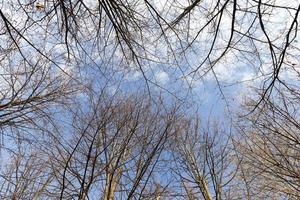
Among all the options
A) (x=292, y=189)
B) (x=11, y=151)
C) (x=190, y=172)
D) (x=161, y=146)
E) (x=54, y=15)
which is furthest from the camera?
(x=190, y=172)

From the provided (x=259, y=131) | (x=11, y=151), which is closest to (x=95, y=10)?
(x=11, y=151)

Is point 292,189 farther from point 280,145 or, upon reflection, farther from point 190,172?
point 190,172

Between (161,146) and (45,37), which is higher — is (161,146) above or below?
below

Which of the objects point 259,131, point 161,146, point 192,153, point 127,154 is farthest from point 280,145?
point 161,146

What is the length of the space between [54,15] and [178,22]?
1154mm

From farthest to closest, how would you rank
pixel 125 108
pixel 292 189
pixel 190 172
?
pixel 190 172 → pixel 292 189 → pixel 125 108

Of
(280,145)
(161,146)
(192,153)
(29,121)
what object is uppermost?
(192,153)

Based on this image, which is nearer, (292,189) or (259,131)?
(292,189)

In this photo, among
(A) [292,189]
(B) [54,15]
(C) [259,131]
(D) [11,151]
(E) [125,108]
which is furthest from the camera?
(C) [259,131]

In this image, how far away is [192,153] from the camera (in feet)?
27.0

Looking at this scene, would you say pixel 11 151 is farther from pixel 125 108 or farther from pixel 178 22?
pixel 178 22

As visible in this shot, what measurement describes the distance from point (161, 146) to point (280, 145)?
165 inches

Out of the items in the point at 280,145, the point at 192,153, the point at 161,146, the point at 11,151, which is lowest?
the point at 161,146

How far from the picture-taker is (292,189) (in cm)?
679
